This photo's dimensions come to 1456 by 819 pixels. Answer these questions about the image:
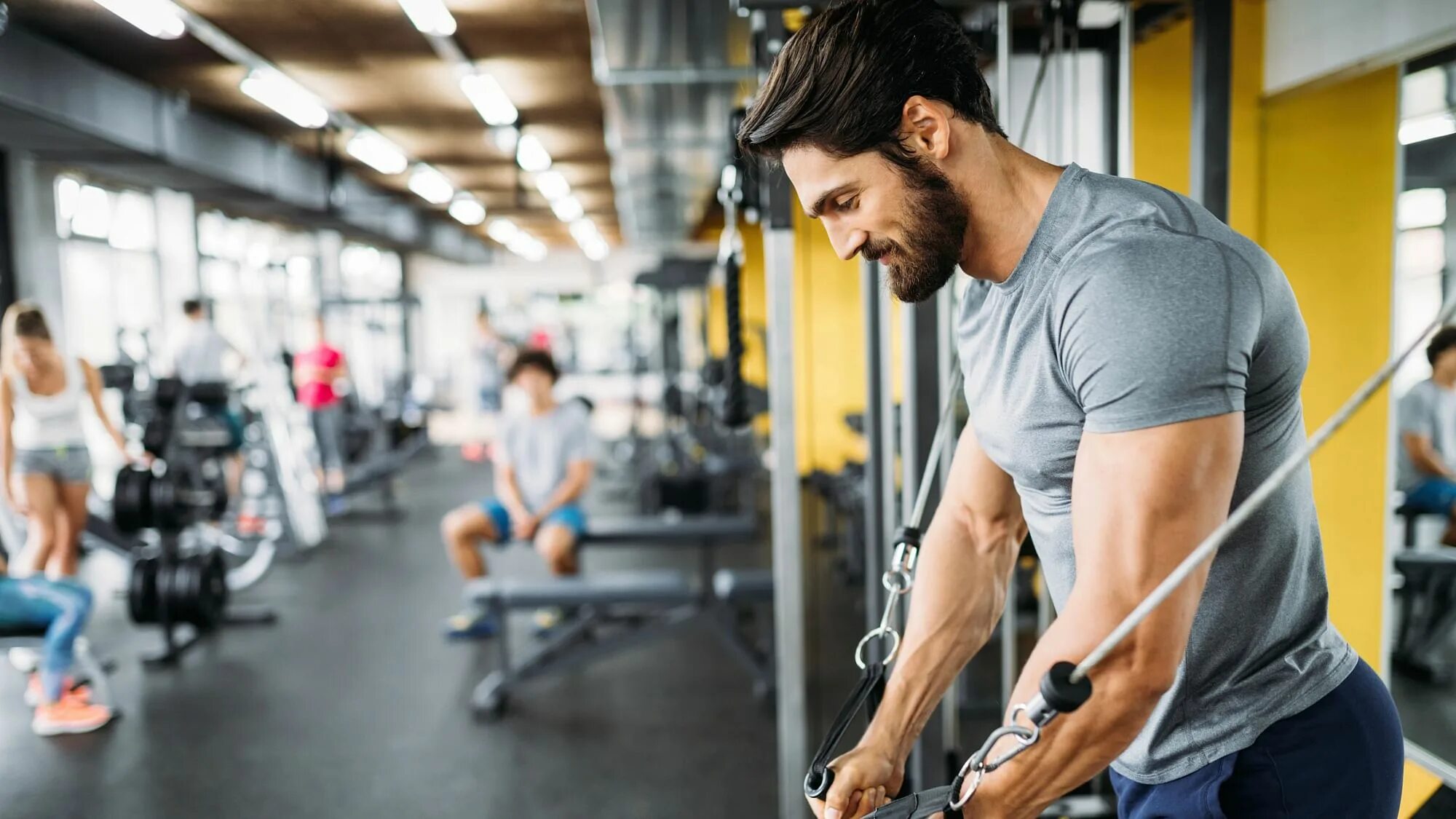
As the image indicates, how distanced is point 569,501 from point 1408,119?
2.57 meters

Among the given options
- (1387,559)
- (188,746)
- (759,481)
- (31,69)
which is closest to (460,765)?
(188,746)

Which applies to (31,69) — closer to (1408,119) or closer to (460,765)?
(460,765)

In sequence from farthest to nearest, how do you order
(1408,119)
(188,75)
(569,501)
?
1. (569,501)
2. (188,75)
3. (1408,119)

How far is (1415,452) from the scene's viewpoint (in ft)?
6.15

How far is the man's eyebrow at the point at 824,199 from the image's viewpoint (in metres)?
0.68

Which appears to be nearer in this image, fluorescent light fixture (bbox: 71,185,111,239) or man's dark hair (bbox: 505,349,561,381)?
man's dark hair (bbox: 505,349,561,381)

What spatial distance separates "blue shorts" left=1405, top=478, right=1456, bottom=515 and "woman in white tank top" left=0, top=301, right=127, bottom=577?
139 inches

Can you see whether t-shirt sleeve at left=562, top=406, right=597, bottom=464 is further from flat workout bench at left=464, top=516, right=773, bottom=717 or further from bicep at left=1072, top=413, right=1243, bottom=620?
bicep at left=1072, top=413, right=1243, bottom=620

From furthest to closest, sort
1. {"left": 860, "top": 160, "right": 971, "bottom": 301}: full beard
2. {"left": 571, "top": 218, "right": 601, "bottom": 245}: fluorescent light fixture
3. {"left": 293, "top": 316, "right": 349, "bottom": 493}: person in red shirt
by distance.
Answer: {"left": 571, "top": 218, "right": 601, "bottom": 245}: fluorescent light fixture, {"left": 293, "top": 316, "right": 349, "bottom": 493}: person in red shirt, {"left": 860, "top": 160, "right": 971, "bottom": 301}: full beard

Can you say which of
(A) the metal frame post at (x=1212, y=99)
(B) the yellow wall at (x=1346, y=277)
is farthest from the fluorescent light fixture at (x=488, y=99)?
(A) the metal frame post at (x=1212, y=99)

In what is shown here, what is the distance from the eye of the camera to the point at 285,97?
3.79 meters

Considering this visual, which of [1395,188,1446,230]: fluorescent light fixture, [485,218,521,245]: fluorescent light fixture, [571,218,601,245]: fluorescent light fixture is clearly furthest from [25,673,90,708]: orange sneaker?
[571,218,601,245]: fluorescent light fixture

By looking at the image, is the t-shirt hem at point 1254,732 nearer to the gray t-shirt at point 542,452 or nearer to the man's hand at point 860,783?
the man's hand at point 860,783

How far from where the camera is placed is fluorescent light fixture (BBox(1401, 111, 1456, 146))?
1681mm
